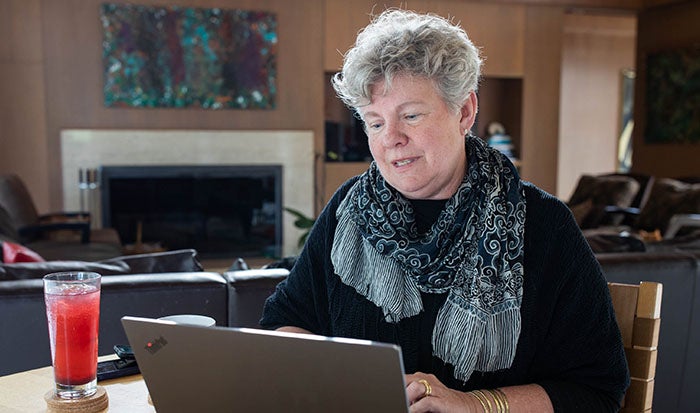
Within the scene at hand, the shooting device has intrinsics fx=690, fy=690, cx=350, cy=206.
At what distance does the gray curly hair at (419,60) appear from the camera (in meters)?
1.18

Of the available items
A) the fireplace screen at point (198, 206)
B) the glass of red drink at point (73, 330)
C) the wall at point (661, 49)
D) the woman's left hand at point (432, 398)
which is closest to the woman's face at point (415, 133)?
the woman's left hand at point (432, 398)

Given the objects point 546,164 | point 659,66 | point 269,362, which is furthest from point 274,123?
point 269,362

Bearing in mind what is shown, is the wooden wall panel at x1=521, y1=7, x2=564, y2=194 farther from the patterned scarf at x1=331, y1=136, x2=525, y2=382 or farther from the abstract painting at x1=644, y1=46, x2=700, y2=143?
the patterned scarf at x1=331, y1=136, x2=525, y2=382

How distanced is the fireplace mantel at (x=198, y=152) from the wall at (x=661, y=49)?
12.0 ft

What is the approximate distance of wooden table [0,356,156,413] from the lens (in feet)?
3.66

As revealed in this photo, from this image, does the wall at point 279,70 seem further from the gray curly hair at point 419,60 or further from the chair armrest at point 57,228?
the gray curly hair at point 419,60

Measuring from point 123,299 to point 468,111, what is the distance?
111cm

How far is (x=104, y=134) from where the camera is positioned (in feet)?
19.0

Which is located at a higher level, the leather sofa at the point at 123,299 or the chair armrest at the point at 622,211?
the leather sofa at the point at 123,299

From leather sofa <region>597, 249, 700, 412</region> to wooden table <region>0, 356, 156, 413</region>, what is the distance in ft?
4.99

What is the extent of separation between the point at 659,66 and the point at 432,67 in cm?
685

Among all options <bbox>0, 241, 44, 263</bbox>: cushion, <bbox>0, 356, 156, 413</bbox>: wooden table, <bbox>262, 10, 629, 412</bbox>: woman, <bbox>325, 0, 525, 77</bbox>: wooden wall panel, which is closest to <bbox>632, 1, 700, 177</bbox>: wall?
<bbox>325, 0, 525, 77</bbox>: wooden wall panel

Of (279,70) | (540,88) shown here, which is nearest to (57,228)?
(279,70)

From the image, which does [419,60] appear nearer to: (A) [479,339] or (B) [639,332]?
(A) [479,339]
